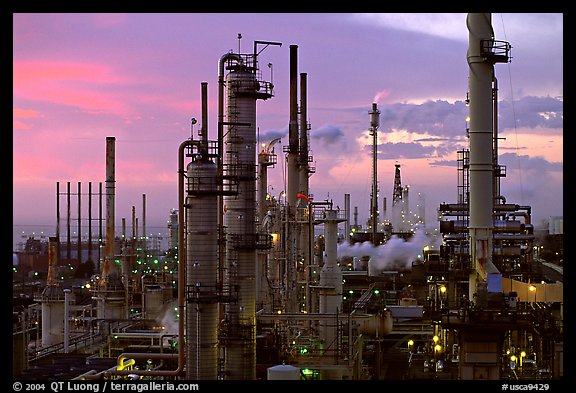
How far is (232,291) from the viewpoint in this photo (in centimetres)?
2278

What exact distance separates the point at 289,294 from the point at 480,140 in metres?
13.8

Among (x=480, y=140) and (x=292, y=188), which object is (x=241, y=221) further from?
(x=292, y=188)

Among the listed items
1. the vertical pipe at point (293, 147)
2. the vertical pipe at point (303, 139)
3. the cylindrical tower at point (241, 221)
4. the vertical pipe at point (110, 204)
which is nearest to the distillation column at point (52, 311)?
the vertical pipe at point (110, 204)

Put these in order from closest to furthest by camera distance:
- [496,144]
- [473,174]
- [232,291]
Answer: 1. [232,291]
2. [473,174]
3. [496,144]

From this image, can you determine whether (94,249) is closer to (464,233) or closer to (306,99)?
(306,99)

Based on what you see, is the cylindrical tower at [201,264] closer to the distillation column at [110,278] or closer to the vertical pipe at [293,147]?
the vertical pipe at [293,147]

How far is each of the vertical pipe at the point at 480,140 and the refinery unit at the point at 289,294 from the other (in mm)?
44

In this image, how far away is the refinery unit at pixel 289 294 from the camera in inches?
802

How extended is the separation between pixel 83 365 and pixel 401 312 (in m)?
17.5

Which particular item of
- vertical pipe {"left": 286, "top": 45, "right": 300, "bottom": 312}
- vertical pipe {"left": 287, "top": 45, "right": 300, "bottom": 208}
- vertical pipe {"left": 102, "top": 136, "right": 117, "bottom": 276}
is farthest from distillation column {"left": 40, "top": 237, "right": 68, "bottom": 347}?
vertical pipe {"left": 287, "top": 45, "right": 300, "bottom": 208}

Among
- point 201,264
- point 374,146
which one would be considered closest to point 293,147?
point 374,146

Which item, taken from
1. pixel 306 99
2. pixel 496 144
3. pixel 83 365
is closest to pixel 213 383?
pixel 83 365

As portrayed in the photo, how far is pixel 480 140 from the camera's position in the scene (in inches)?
1067

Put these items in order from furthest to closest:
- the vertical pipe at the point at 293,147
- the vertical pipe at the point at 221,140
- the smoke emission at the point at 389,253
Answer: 1. the smoke emission at the point at 389,253
2. the vertical pipe at the point at 293,147
3. the vertical pipe at the point at 221,140
